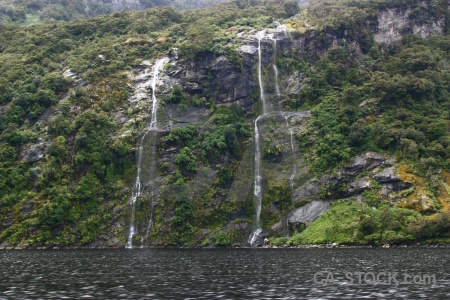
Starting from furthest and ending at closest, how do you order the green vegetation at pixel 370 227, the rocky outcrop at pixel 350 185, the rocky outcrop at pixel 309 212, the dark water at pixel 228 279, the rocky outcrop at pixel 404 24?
the rocky outcrop at pixel 404 24, the rocky outcrop at pixel 309 212, the rocky outcrop at pixel 350 185, the green vegetation at pixel 370 227, the dark water at pixel 228 279

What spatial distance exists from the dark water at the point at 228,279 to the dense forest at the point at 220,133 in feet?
68.2

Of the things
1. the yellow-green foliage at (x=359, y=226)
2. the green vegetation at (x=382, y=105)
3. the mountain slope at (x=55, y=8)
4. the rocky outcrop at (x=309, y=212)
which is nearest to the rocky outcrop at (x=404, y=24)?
the green vegetation at (x=382, y=105)

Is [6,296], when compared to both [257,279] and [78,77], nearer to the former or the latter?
[257,279]

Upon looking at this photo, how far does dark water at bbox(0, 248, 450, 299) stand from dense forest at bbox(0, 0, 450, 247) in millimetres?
20778

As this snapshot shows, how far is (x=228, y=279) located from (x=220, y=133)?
46338mm

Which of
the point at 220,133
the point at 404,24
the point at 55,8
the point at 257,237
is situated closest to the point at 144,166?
the point at 220,133

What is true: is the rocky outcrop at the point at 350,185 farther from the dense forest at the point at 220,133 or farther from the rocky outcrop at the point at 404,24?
the rocky outcrop at the point at 404,24

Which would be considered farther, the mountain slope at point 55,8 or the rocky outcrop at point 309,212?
the mountain slope at point 55,8

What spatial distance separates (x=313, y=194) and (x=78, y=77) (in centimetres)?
4885

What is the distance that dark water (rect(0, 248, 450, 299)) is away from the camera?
2147 cm

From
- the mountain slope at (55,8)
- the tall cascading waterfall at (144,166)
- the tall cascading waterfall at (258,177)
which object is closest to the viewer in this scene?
the tall cascading waterfall at (258,177)

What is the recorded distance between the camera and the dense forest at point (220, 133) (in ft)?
194

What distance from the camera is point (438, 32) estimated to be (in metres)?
99.4

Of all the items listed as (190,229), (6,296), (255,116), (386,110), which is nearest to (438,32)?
(386,110)
